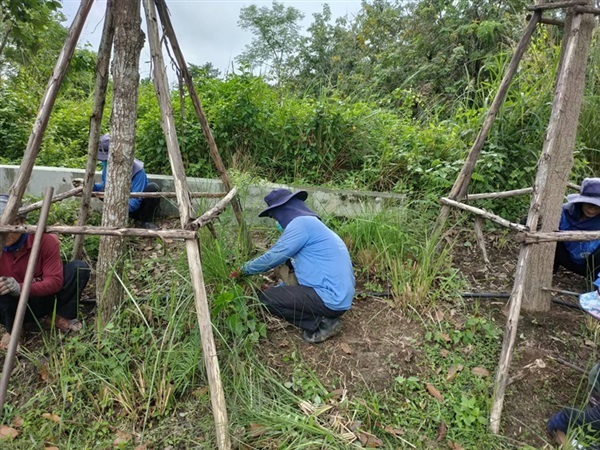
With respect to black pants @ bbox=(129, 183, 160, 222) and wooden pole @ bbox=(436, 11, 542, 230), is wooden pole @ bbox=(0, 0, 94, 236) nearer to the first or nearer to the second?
black pants @ bbox=(129, 183, 160, 222)

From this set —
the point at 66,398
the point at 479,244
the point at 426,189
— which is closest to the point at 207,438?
the point at 66,398

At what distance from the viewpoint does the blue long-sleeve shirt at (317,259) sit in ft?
9.54

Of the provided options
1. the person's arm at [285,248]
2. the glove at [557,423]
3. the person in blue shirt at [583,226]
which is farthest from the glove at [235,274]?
the person in blue shirt at [583,226]

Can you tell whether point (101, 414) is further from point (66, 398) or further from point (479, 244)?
point (479, 244)

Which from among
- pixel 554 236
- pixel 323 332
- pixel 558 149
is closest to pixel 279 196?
pixel 323 332

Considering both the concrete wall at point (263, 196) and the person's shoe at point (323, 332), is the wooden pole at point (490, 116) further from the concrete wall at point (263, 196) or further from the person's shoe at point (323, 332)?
the person's shoe at point (323, 332)

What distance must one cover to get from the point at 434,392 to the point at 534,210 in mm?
1306

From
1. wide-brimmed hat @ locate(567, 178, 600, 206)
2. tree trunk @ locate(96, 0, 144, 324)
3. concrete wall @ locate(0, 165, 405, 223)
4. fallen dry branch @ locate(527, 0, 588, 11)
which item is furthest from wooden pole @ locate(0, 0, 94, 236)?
wide-brimmed hat @ locate(567, 178, 600, 206)

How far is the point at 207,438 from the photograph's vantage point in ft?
7.25

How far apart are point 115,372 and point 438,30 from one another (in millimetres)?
11571

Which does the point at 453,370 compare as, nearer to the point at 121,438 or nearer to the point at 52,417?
the point at 121,438

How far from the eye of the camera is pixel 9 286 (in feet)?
8.46

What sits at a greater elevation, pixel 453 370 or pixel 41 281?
pixel 41 281

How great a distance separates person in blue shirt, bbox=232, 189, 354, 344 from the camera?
2914mm
